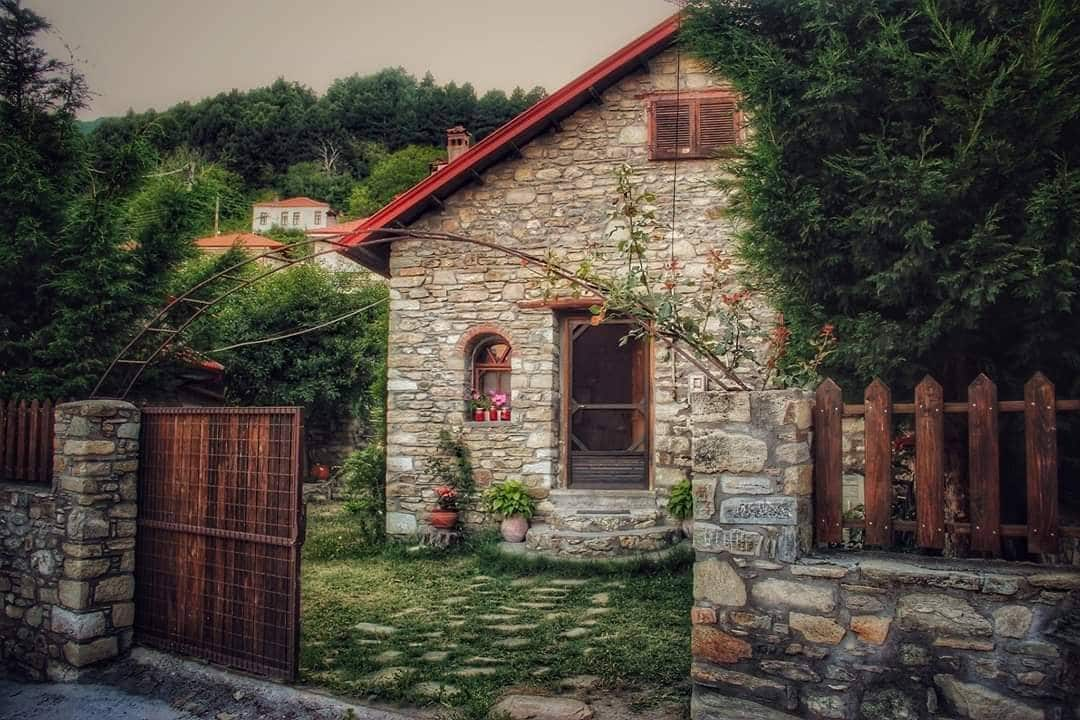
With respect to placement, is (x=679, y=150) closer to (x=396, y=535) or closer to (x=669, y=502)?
(x=669, y=502)

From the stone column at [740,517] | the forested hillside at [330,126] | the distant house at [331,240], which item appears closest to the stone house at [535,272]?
the distant house at [331,240]

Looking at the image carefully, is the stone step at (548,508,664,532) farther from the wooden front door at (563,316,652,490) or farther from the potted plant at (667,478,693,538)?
the wooden front door at (563,316,652,490)

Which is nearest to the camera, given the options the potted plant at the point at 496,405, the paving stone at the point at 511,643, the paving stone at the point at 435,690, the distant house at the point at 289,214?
the paving stone at the point at 435,690

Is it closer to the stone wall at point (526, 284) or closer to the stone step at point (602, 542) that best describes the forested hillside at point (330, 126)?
the stone wall at point (526, 284)

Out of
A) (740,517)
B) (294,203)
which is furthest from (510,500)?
(294,203)

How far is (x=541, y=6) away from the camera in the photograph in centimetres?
1138

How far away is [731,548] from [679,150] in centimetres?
628

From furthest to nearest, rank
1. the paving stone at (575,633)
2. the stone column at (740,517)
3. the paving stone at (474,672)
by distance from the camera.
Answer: the paving stone at (575,633), the paving stone at (474,672), the stone column at (740,517)

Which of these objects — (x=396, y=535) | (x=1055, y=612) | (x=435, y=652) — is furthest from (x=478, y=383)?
(x=1055, y=612)

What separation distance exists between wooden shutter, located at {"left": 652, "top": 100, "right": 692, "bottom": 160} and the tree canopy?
14.5 ft

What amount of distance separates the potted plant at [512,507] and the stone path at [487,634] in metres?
1.15

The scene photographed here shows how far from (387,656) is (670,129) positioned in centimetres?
642

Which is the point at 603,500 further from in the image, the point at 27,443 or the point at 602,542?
the point at 27,443

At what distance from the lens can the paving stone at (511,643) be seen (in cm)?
530
